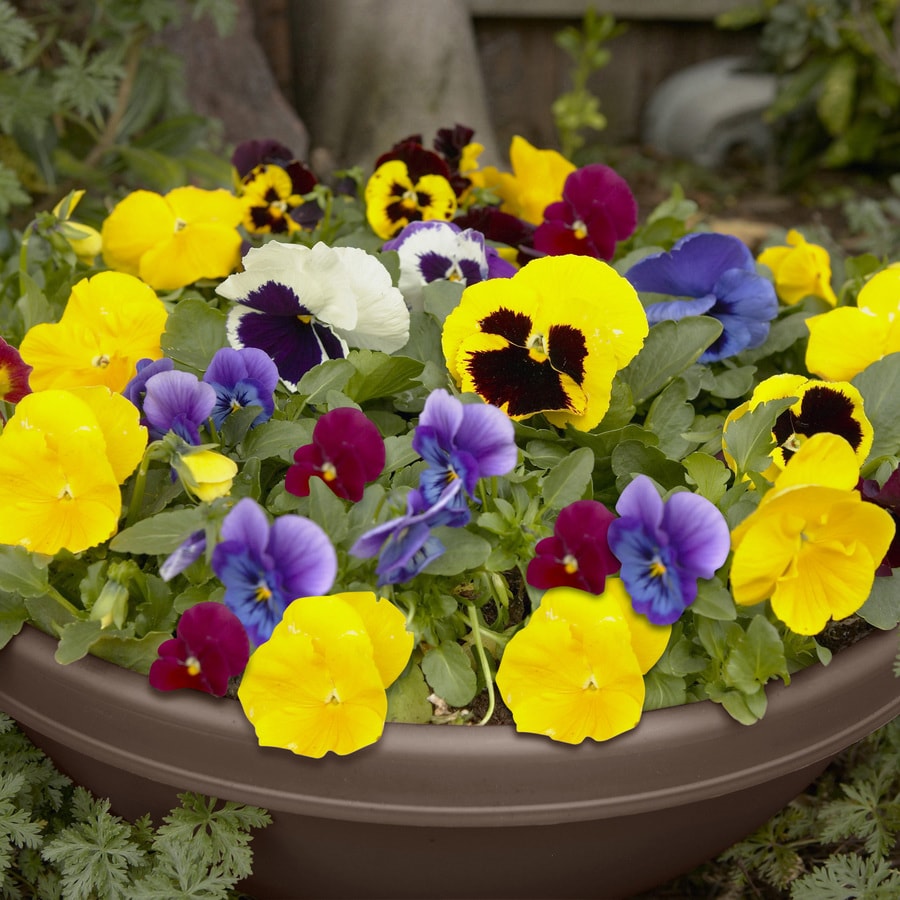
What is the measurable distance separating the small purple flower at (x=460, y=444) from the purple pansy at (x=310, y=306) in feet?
0.57

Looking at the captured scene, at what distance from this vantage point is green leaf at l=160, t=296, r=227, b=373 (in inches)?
34.7

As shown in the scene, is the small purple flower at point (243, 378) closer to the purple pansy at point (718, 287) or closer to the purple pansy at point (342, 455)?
the purple pansy at point (342, 455)

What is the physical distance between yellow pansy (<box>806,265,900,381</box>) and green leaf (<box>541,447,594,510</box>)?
28 centimetres

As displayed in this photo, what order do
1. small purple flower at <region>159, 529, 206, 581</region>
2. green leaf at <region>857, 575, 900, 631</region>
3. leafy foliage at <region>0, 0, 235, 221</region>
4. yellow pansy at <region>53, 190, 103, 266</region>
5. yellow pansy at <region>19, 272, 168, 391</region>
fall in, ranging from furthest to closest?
leafy foliage at <region>0, 0, 235, 221</region> < yellow pansy at <region>53, 190, 103, 266</region> < yellow pansy at <region>19, 272, 168, 391</region> < green leaf at <region>857, 575, 900, 631</region> < small purple flower at <region>159, 529, 206, 581</region>

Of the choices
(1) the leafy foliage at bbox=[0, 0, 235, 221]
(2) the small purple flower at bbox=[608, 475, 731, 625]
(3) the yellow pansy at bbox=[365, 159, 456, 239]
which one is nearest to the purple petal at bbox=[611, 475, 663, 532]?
(2) the small purple flower at bbox=[608, 475, 731, 625]

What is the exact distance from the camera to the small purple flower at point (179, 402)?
2.44ft

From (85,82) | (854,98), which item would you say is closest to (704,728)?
(85,82)

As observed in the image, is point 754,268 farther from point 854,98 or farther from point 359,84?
point 854,98

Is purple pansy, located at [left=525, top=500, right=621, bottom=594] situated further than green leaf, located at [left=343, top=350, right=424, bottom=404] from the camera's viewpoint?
No

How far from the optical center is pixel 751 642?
2.33ft

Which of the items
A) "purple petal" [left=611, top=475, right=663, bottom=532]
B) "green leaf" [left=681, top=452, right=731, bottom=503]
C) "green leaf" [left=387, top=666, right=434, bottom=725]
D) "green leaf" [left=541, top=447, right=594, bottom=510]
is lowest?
"green leaf" [left=387, top=666, right=434, bottom=725]

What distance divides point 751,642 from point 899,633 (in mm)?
146

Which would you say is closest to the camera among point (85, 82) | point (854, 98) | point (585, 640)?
point (585, 640)

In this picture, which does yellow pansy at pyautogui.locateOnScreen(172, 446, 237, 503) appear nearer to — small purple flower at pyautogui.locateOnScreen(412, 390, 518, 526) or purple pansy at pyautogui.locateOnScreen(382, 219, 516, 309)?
small purple flower at pyautogui.locateOnScreen(412, 390, 518, 526)
